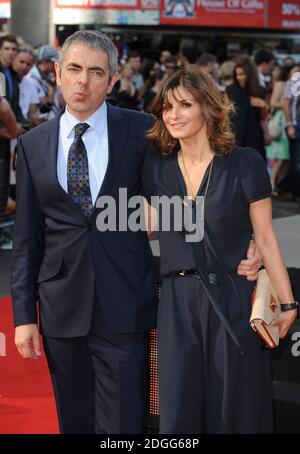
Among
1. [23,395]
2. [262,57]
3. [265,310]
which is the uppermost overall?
[262,57]

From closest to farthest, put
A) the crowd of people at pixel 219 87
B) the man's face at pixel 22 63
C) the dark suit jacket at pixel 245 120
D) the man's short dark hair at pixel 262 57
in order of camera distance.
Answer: the crowd of people at pixel 219 87, the dark suit jacket at pixel 245 120, the man's face at pixel 22 63, the man's short dark hair at pixel 262 57

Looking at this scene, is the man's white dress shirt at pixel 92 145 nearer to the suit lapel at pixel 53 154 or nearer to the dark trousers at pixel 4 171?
the suit lapel at pixel 53 154

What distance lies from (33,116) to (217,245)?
30.3 feet

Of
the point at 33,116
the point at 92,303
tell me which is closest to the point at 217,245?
the point at 92,303

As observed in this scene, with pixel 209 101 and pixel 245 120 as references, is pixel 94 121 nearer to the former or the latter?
pixel 209 101

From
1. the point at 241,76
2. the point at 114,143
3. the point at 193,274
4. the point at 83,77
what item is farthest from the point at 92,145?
the point at 241,76

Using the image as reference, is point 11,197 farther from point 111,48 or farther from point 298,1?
point 298,1

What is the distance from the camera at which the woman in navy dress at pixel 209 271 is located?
3.38 meters

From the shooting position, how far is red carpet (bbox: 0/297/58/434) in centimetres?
502

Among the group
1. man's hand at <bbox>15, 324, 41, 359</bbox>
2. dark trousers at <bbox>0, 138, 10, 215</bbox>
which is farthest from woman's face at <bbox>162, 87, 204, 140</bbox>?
dark trousers at <bbox>0, 138, 10, 215</bbox>

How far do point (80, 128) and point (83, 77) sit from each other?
0.61 ft

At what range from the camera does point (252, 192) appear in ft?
11.1

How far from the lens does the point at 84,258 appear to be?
3543mm

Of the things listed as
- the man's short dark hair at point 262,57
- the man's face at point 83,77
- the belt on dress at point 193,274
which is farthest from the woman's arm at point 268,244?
the man's short dark hair at point 262,57
